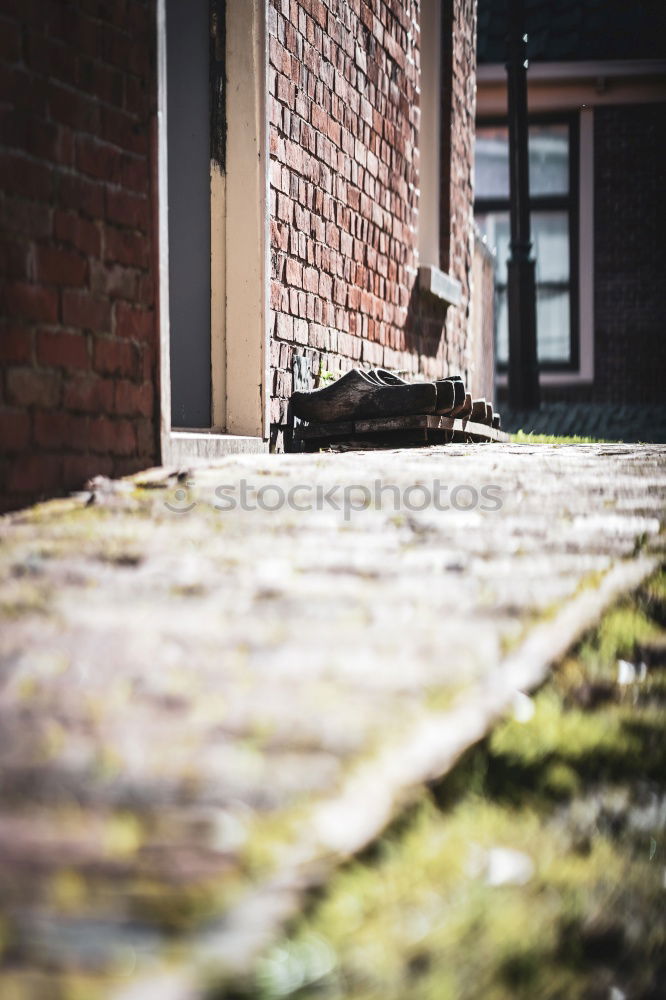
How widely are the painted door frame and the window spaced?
1035 centimetres

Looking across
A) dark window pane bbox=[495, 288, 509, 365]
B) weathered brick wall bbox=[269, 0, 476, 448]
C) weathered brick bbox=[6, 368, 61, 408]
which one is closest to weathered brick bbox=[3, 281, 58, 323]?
weathered brick bbox=[6, 368, 61, 408]

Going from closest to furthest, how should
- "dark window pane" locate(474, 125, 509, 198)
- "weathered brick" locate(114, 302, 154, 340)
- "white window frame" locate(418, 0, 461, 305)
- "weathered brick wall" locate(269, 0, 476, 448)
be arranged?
"weathered brick" locate(114, 302, 154, 340)
"weathered brick wall" locate(269, 0, 476, 448)
"white window frame" locate(418, 0, 461, 305)
"dark window pane" locate(474, 125, 509, 198)

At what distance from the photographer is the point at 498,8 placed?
14.7 metres

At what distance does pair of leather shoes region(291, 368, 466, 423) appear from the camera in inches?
157

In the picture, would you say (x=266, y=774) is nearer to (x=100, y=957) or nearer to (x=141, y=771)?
(x=141, y=771)

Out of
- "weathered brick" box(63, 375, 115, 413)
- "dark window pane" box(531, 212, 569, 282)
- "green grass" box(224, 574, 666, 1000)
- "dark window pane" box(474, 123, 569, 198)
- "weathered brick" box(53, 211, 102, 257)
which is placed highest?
"dark window pane" box(474, 123, 569, 198)

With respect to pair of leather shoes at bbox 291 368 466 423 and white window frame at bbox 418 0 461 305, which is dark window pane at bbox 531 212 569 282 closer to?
white window frame at bbox 418 0 461 305

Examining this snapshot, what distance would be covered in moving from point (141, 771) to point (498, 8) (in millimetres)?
15902

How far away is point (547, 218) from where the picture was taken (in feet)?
46.1

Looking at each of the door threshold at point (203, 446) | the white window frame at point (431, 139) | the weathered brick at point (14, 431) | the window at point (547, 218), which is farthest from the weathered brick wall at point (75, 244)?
the window at point (547, 218)

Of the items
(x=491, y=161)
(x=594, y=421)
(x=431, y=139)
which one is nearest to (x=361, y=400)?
(x=431, y=139)

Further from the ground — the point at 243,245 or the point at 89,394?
the point at 243,245

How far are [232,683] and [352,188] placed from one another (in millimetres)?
4308

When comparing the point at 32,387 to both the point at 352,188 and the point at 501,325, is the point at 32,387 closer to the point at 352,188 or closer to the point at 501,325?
the point at 352,188
